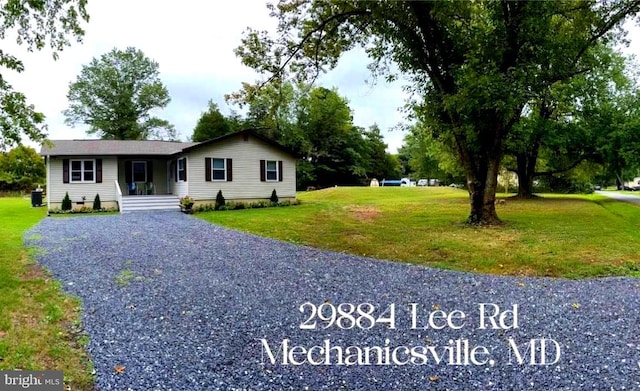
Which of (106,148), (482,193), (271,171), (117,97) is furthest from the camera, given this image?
(117,97)

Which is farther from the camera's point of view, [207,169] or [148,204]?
[207,169]

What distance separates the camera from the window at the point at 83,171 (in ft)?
63.5

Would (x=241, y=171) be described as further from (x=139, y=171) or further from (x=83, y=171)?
(x=83, y=171)

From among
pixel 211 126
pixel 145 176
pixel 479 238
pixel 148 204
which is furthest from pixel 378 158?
pixel 479 238

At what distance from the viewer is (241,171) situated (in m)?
20.3

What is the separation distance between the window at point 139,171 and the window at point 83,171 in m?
2.31

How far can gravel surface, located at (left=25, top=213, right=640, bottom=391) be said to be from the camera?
3.49 m

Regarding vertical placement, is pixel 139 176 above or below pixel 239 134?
below

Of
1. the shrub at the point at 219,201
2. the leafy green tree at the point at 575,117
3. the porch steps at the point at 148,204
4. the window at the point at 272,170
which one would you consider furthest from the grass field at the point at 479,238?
the leafy green tree at the point at 575,117

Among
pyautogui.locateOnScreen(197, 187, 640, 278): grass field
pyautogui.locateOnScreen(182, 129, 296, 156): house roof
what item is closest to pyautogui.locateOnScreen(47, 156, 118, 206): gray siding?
pyautogui.locateOnScreen(182, 129, 296, 156): house roof

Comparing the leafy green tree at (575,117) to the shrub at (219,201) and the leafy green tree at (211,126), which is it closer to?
the shrub at (219,201)

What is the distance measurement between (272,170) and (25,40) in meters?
13.4

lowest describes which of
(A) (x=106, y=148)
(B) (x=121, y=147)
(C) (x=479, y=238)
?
(C) (x=479, y=238)

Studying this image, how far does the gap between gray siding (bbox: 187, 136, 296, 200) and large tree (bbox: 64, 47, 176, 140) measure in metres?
27.6
